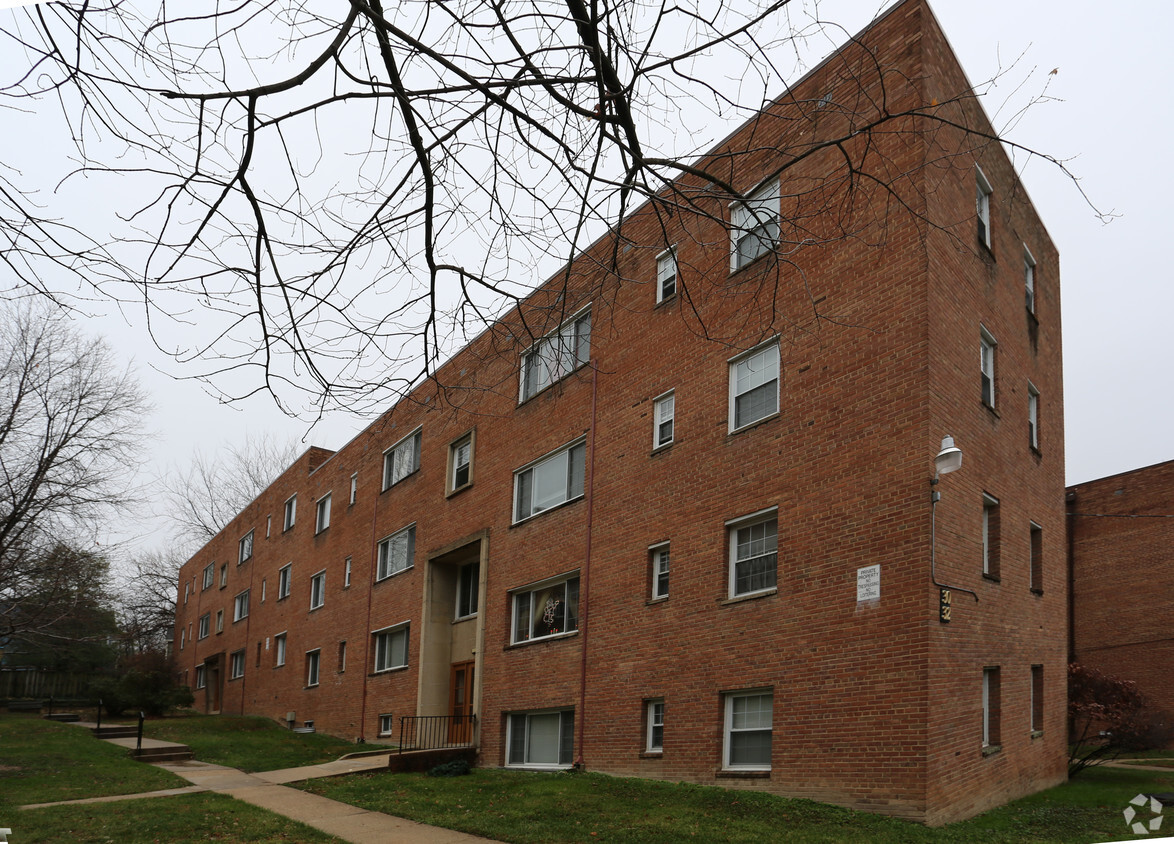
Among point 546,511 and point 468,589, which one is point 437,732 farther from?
point 546,511

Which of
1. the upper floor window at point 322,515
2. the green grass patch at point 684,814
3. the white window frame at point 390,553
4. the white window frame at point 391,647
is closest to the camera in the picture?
the green grass patch at point 684,814

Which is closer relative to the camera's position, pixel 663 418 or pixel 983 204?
pixel 983 204

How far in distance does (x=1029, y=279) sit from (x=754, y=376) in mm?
6225

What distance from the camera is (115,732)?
2883 cm

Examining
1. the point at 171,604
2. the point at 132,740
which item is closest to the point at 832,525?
the point at 132,740

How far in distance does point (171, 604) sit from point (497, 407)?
56.5m

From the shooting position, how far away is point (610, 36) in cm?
484

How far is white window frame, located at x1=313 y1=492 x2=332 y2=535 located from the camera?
34906 mm

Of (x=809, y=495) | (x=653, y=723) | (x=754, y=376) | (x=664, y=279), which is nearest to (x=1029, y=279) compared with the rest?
(x=754, y=376)

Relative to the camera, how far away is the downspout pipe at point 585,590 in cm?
1766

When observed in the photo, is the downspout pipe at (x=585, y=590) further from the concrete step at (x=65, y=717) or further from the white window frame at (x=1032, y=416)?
the concrete step at (x=65, y=717)

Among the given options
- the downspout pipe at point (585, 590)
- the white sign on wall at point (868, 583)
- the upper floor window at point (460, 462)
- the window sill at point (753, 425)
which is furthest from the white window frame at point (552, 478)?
the white sign on wall at point (868, 583)

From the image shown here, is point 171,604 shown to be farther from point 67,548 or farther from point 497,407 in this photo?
point 497,407

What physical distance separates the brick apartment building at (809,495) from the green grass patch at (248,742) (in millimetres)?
4870
